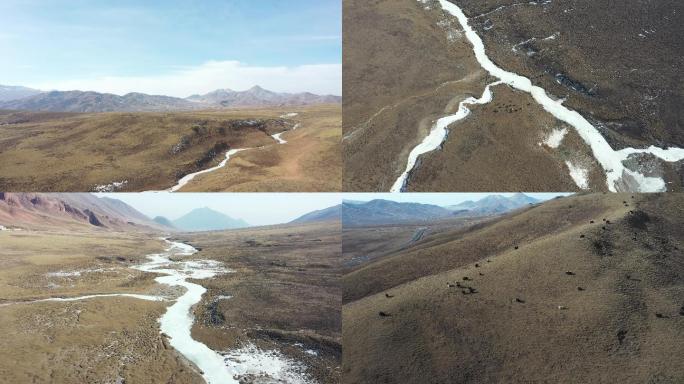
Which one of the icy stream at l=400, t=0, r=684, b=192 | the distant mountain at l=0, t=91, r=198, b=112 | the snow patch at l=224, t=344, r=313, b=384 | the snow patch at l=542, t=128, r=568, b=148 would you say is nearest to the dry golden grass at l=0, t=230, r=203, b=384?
the snow patch at l=224, t=344, r=313, b=384

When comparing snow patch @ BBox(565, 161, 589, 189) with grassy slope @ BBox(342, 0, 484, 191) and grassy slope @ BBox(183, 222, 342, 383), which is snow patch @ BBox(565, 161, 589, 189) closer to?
grassy slope @ BBox(342, 0, 484, 191)

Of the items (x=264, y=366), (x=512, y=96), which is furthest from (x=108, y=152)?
(x=512, y=96)

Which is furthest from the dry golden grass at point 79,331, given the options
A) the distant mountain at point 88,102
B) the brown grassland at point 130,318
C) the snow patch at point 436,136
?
the distant mountain at point 88,102

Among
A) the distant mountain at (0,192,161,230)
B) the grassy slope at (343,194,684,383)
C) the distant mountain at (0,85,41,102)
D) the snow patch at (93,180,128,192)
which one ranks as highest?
the distant mountain at (0,85,41,102)

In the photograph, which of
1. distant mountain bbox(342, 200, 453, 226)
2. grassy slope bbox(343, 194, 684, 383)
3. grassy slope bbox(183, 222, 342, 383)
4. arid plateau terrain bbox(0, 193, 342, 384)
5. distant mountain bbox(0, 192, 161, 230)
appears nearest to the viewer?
grassy slope bbox(343, 194, 684, 383)

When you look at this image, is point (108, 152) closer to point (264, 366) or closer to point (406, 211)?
point (264, 366)

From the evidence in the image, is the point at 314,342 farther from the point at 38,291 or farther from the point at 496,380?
the point at 38,291

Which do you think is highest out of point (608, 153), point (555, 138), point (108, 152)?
point (555, 138)
